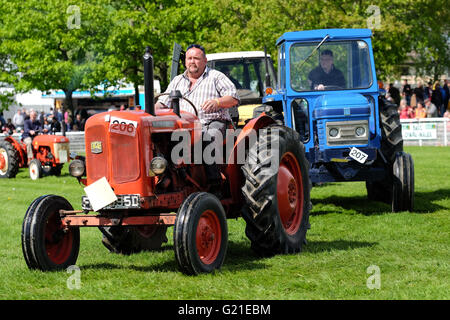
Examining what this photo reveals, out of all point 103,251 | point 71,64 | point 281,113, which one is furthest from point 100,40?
point 103,251

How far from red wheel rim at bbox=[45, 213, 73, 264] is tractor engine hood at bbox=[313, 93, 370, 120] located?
501cm

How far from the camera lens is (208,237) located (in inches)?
249

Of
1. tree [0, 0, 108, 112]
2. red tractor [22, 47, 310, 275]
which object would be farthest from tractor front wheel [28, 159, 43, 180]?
tree [0, 0, 108, 112]

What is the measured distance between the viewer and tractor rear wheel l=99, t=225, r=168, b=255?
7691 millimetres

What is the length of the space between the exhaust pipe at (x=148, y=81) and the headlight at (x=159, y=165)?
451 mm

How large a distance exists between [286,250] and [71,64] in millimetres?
31075

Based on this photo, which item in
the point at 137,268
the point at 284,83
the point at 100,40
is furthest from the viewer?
the point at 100,40

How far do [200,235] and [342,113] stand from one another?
503cm

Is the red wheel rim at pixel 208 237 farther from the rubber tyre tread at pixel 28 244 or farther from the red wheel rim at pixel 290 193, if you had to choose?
the rubber tyre tread at pixel 28 244

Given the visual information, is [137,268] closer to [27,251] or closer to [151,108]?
[27,251]

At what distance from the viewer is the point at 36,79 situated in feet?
122

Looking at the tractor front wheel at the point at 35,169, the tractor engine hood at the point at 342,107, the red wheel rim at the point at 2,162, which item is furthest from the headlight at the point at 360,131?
the red wheel rim at the point at 2,162

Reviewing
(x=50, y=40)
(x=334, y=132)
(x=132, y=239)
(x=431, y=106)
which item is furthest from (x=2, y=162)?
(x=50, y=40)

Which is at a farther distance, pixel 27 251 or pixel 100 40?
pixel 100 40
